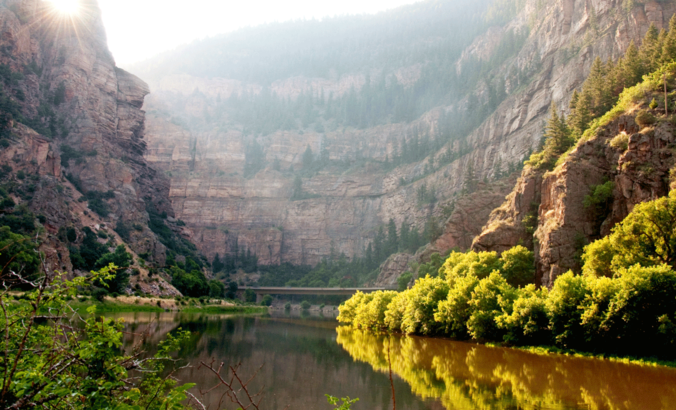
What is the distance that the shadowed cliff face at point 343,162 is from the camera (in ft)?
320

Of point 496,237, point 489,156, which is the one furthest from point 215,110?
point 496,237

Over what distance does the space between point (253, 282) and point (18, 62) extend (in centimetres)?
8473

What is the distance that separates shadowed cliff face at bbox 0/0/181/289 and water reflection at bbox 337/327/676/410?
6371 centimetres

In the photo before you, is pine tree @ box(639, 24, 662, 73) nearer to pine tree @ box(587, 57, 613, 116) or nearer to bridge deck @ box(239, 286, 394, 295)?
pine tree @ box(587, 57, 613, 116)

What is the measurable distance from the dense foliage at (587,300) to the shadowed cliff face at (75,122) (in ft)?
194

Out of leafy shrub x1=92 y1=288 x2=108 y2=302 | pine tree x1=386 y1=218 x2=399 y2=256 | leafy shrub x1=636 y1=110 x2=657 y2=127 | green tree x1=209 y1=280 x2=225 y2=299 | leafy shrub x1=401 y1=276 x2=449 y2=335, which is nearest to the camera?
leafy shrub x1=636 y1=110 x2=657 y2=127

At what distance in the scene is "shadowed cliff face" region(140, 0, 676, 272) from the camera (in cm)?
9769

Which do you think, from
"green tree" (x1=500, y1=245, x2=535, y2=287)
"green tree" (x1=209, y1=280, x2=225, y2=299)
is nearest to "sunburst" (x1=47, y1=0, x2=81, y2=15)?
"green tree" (x1=209, y1=280, x2=225, y2=299)

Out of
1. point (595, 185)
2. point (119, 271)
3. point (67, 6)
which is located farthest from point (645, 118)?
point (67, 6)

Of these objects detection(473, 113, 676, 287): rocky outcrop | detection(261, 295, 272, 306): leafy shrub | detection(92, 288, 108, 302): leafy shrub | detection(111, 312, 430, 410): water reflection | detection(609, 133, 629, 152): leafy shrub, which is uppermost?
detection(609, 133, 629, 152): leafy shrub

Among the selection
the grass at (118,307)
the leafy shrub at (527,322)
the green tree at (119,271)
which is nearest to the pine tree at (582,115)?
the leafy shrub at (527,322)

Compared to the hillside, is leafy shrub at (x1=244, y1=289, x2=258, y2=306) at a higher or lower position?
lower

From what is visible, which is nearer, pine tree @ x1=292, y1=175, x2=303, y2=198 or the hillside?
the hillside

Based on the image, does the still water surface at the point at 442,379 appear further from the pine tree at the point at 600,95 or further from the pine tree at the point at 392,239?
the pine tree at the point at 392,239
